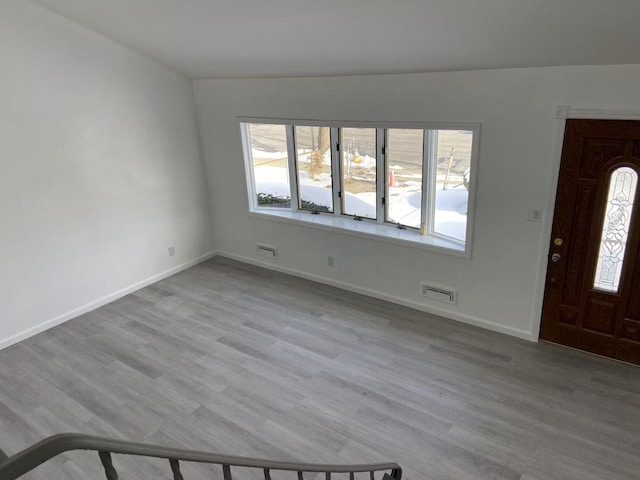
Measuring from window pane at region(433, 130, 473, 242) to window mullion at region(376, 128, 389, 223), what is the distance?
1.98 feet

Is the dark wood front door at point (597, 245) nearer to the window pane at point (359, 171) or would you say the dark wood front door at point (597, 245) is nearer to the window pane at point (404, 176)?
the window pane at point (404, 176)

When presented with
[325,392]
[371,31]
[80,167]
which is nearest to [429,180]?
[371,31]

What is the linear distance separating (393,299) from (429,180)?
1372 millimetres

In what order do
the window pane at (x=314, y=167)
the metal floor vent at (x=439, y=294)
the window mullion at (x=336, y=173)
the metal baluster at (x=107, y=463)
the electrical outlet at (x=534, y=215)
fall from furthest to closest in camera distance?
the window pane at (x=314, y=167) → the window mullion at (x=336, y=173) → the metal floor vent at (x=439, y=294) → the electrical outlet at (x=534, y=215) → the metal baluster at (x=107, y=463)

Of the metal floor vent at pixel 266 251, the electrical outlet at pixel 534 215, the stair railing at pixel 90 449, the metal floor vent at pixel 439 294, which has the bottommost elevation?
the metal floor vent at pixel 439 294

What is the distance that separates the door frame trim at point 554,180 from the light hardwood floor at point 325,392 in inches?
14.0

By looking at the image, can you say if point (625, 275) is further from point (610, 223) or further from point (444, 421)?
point (444, 421)

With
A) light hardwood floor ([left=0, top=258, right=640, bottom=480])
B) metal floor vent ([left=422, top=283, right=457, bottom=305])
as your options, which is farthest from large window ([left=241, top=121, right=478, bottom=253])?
light hardwood floor ([left=0, top=258, right=640, bottom=480])

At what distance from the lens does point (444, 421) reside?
332 centimetres

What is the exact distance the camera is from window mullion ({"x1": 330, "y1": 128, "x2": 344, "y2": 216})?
5.07 meters

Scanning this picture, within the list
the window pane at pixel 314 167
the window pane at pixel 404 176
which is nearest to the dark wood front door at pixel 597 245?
the window pane at pixel 404 176

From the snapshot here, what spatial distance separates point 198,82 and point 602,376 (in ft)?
17.5

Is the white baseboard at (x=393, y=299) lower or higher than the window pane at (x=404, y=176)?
lower

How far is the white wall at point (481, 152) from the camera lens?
3615 millimetres
